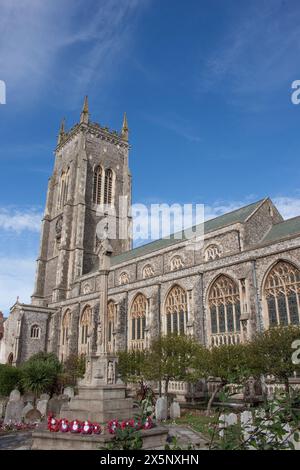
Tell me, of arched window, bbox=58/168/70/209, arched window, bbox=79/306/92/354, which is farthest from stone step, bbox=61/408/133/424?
arched window, bbox=58/168/70/209

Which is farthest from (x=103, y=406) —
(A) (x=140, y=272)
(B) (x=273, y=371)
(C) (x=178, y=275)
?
(A) (x=140, y=272)

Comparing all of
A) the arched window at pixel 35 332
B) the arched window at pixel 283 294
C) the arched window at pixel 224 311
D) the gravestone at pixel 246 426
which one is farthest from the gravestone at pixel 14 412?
the arched window at pixel 35 332

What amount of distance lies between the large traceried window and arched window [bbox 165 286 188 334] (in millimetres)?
27274

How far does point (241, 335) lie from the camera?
909 inches

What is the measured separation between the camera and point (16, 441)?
11.9 meters

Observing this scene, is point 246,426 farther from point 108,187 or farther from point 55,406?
point 108,187

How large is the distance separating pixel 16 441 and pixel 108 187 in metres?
45.4

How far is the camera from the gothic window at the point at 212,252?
2961 cm

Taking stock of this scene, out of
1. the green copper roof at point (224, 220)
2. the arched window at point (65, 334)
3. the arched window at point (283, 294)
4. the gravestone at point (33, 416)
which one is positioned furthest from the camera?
the arched window at point (65, 334)

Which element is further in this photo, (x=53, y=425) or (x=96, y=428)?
(x=53, y=425)

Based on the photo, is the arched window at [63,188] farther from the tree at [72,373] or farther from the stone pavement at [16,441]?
the stone pavement at [16,441]

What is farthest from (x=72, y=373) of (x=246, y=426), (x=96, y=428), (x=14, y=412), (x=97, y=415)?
(x=246, y=426)

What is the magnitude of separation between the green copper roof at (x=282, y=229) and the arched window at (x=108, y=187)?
96.4ft

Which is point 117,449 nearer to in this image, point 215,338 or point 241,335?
point 241,335
